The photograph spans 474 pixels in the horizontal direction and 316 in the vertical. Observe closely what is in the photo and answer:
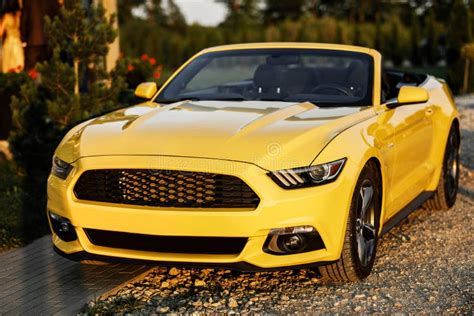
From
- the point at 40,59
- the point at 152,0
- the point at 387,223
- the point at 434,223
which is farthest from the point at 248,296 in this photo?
the point at 152,0

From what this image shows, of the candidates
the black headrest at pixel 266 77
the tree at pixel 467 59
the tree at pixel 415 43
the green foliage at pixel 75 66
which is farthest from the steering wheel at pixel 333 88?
the tree at pixel 415 43

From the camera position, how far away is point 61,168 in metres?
5.29

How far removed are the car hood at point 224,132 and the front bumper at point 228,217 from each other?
86 mm

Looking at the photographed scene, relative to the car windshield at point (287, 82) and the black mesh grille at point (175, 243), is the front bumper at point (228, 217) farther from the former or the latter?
the car windshield at point (287, 82)

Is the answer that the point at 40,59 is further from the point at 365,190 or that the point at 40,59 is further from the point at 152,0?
the point at 152,0

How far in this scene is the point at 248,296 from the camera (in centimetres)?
512

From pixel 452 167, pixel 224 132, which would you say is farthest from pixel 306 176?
pixel 452 167

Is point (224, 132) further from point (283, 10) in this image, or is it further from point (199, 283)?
point (283, 10)

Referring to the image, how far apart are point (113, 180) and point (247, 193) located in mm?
803

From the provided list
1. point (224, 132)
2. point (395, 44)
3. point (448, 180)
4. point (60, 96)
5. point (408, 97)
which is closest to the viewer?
point (224, 132)

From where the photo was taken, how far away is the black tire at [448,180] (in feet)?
25.3

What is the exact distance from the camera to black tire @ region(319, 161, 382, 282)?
16.8ft

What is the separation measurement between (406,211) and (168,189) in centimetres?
242

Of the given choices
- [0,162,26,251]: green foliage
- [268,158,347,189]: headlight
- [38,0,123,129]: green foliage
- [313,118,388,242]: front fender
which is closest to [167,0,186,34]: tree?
[38,0,123,129]: green foliage
